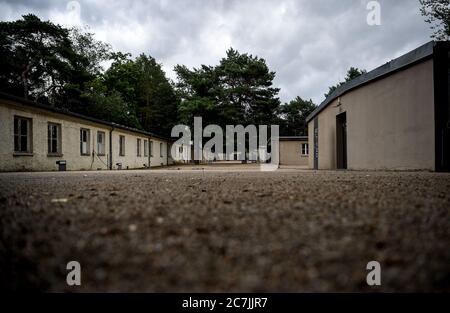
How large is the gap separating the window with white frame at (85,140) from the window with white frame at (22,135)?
342 centimetres

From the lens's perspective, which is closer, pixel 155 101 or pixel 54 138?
pixel 54 138

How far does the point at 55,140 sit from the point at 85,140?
226cm

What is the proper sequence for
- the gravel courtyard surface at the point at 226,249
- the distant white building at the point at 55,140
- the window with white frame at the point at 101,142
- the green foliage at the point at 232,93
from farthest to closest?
the green foliage at the point at 232,93
the window with white frame at the point at 101,142
the distant white building at the point at 55,140
the gravel courtyard surface at the point at 226,249

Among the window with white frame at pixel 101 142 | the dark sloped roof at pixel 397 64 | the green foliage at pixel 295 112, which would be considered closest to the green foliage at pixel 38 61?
the window with white frame at pixel 101 142

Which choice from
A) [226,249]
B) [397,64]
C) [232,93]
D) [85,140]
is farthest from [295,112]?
[226,249]

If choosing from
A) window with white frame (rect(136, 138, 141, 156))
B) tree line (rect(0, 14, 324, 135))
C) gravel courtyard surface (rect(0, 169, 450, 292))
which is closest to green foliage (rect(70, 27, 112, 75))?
tree line (rect(0, 14, 324, 135))

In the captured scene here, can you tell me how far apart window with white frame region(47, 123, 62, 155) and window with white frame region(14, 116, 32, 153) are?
1109 millimetres

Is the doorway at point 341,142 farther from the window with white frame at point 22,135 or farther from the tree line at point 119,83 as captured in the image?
the tree line at point 119,83

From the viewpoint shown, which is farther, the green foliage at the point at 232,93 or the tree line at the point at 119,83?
the green foliage at the point at 232,93

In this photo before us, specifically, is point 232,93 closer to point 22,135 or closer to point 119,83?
point 119,83

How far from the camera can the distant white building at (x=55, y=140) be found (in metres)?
10.5

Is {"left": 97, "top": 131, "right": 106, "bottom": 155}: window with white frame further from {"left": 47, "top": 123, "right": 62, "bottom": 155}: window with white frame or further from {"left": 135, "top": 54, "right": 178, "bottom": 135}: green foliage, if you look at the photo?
{"left": 135, "top": 54, "right": 178, "bottom": 135}: green foliage

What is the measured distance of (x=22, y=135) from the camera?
1129cm

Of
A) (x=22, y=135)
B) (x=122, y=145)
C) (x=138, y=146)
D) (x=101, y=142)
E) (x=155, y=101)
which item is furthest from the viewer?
(x=155, y=101)
